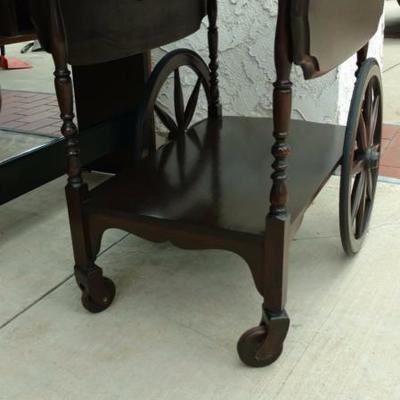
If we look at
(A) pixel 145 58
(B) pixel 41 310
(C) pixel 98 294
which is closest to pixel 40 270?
(B) pixel 41 310

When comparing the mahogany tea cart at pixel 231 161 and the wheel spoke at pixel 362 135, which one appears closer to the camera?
the mahogany tea cart at pixel 231 161

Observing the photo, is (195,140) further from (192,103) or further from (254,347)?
(254,347)

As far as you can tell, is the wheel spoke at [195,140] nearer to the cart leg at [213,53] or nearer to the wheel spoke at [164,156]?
the wheel spoke at [164,156]

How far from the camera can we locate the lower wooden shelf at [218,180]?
1290mm

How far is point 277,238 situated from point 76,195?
50 cm

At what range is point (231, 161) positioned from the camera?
5.32 feet

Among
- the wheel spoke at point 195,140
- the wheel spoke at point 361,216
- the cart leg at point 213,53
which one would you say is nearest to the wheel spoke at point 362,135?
the wheel spoke at point 361,216

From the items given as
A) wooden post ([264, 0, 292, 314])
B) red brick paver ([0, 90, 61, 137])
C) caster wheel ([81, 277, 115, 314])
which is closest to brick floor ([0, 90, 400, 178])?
red brick paver ([0, 90, 61, 137])

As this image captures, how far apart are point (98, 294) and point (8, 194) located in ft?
1.79

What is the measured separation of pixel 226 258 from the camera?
1.69 metres

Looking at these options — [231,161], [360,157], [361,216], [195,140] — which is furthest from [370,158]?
[195,140]

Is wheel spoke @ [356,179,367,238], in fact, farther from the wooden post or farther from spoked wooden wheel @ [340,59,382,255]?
the wooden post

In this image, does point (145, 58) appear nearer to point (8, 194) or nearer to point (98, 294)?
point (8, 194)

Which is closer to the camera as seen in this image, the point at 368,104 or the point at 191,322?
the point at 191,322
